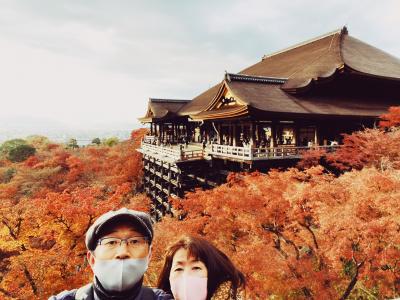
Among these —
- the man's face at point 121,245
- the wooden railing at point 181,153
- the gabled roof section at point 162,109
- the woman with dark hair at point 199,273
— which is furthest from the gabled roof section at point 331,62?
the man's face at point 121,245

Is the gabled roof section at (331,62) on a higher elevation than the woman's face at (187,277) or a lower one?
higher

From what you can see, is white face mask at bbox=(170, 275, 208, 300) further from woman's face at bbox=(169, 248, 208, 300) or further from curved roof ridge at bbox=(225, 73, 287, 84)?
curved roof ridge at bbox=(225, 73, 287, 84)

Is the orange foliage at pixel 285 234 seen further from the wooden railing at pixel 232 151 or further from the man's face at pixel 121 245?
the man's face at pixel 121 245

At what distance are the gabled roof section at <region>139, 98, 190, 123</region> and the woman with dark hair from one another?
27681 mm

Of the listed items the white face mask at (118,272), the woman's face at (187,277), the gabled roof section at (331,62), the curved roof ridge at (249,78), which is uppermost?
the gabled roof section at (331,62)

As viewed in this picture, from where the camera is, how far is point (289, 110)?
15.7 meters

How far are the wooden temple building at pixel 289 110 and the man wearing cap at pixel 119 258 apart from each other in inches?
497

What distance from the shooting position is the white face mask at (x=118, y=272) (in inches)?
78.6

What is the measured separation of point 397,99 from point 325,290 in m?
20.9

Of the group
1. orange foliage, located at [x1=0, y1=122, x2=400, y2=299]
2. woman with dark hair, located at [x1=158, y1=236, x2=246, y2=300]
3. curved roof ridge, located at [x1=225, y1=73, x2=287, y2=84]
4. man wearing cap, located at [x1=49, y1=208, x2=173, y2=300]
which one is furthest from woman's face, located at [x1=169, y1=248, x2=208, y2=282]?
curved roof ridge, located at [x1=225, y1=73, x2=287, y2=84]

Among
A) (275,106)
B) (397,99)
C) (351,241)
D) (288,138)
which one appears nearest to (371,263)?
(351,241)

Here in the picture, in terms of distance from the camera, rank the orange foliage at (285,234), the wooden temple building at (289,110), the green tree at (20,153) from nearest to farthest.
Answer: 1. the orange foliage at (285,234)
2. the wooden temple building at (289,110)
3. the green tree at (20,153)

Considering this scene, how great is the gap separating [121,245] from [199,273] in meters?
0.70

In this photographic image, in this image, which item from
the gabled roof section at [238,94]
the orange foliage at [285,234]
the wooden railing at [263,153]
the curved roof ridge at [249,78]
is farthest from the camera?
the curved roof ridge at [249,78]
